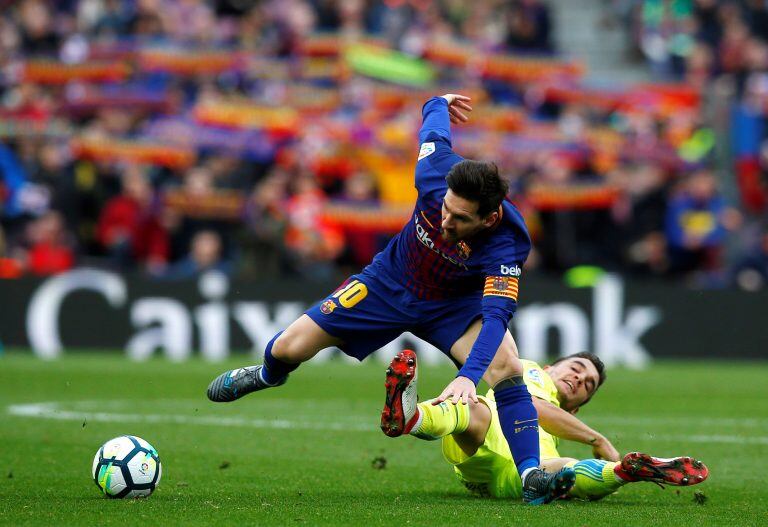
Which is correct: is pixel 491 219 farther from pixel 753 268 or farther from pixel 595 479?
pixel 753 268

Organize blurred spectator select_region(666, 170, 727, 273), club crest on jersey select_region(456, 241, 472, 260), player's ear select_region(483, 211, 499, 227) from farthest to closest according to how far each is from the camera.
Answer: blurred spectator select_region(666, 170, 727, 273)
club crest on jersey select_region(456, 241, 472, 260)
player's ear select_region(483, 211, 499, 227)

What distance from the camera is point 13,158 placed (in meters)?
17.2

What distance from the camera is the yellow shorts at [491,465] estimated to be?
6.84m

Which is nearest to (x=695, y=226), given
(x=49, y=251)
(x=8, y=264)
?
(x=49, y=251)

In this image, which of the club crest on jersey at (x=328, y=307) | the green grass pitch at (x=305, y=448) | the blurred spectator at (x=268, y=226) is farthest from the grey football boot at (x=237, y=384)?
the blurred spectator at (x=268, y=226)

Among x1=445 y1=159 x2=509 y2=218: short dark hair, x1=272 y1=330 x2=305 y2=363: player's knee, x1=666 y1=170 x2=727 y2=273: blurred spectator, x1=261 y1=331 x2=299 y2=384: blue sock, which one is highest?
x1=445 y1=159 x2=509 y2=218: short dark hair

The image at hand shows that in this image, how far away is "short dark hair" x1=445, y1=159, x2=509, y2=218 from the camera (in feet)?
20.7

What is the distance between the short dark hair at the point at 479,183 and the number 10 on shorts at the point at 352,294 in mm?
1105

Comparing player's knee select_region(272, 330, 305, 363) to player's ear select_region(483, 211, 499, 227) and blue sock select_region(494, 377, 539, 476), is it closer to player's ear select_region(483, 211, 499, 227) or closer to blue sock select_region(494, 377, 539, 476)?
blue sock select_region(494, 377, 539, 476)

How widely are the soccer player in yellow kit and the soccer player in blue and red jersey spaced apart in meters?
0.12

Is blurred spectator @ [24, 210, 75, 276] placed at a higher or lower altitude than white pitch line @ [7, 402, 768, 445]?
lower

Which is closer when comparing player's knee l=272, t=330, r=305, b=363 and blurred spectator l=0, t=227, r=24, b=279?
player's knee l=272, t=330, r=305, b=363

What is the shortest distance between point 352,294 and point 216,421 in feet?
12.1

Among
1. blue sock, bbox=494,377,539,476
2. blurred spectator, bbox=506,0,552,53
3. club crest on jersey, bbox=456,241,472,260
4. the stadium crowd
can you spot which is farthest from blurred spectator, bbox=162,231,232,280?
blue sock, bbox=494,377,539,476
